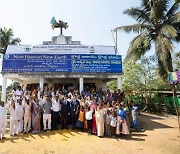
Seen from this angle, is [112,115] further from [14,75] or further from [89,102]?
[14,75]

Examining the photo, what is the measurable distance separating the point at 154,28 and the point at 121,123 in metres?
10.2

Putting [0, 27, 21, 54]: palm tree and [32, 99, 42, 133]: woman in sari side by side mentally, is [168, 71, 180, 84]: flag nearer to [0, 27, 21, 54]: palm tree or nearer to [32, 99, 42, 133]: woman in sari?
[32, 99, 42, 133]: woman in sari

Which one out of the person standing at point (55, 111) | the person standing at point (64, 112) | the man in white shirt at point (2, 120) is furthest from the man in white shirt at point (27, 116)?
the person standing at point (64, 112)

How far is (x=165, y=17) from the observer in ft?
57.8

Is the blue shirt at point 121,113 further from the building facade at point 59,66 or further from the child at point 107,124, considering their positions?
the building facade at point 59,66

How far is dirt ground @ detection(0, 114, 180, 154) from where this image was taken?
7.99 meters

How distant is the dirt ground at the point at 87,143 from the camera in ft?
26.2

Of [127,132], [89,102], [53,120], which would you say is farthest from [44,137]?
[127,132]

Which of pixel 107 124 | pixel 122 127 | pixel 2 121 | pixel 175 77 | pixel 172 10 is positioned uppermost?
pixel 172 10

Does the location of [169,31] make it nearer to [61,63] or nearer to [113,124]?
[61,63]

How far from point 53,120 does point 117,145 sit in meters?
3.44

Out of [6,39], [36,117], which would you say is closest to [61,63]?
[36,117]

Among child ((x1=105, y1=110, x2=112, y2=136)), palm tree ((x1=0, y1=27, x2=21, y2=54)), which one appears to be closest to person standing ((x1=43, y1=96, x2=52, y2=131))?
child ((x1=105, y1=110, x2=112, y2=136))

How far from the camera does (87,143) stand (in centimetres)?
895
